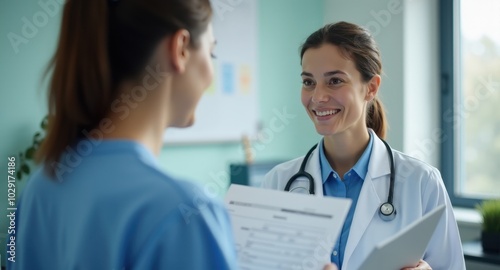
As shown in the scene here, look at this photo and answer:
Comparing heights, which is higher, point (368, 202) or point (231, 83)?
point (231, 83)

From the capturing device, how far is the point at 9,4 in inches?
92.0

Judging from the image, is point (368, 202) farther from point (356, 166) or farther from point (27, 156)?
point (27, 156)

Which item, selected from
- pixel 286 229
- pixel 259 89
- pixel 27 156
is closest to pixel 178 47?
pixel 286 229

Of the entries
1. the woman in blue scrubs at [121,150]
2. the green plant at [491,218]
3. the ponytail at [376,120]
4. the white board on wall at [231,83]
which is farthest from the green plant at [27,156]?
the green plant at [491,218]

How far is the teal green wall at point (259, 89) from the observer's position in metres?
2.35

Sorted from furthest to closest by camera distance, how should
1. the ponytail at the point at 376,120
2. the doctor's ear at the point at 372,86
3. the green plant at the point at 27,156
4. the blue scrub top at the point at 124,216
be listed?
the green plant at the point at 27,156
the ponytail at the point at 376,120
the doctor's ear at the point at 372,86
the blue scrub top at the point at 124,216

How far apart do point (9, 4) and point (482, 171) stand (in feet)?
8.88

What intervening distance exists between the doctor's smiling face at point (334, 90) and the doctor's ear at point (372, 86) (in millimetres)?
47

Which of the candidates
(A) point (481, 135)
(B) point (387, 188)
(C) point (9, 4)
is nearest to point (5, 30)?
(C) point (9, 4)

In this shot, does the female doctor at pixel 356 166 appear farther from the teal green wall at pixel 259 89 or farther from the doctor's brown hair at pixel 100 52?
the teal green wall at pixel 259 89

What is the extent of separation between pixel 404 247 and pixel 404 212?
38cm

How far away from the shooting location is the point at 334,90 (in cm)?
165

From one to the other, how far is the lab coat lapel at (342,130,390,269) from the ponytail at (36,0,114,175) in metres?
0.94

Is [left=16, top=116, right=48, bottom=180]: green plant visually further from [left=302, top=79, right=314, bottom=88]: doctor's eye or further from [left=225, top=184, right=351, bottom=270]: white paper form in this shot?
[left=225, top=184, right=351, bottom=270]: white paper form
